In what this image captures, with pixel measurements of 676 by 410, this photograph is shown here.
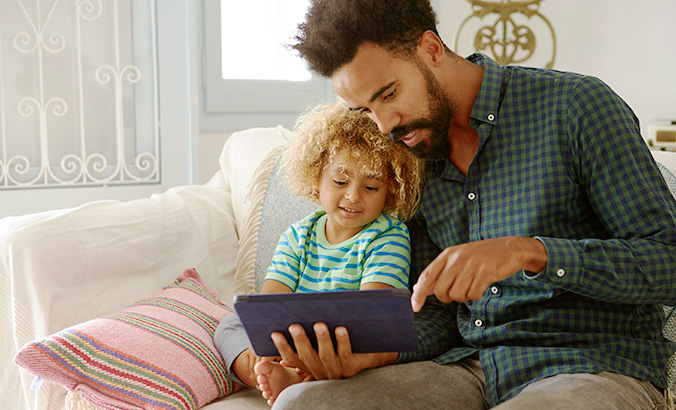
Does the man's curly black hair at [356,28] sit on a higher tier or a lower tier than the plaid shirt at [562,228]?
higher

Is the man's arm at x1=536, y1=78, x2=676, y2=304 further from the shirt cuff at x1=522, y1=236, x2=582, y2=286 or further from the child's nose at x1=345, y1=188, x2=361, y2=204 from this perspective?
the child's nose at x1=345, y1=188, x2=361, y2=204

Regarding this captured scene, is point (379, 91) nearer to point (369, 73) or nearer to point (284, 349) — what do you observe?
point (369, 73)

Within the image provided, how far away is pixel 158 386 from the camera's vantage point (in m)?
1.25

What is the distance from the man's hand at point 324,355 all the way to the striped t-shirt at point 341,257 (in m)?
0.19

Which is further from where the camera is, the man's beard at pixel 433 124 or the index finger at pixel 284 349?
the man's beard at pixel 433 124

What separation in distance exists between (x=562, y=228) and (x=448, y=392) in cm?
33

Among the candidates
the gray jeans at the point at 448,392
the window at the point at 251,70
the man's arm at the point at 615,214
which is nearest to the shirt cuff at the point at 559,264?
the man's arm at the point at 615,214

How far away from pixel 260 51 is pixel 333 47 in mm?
2075

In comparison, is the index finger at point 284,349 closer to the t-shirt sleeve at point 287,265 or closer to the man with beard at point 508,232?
the man with beard at point 508,232

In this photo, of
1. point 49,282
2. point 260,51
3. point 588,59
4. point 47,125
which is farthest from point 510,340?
point 588,59

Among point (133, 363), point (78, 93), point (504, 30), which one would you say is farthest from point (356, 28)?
point (504, 30)

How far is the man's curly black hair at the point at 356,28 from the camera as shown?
1.13m

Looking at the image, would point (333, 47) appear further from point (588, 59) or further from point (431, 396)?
point (588, 59)

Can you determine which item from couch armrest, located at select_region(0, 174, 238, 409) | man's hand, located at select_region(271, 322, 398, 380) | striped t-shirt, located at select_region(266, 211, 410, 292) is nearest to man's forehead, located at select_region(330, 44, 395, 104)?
striped t-shirt, located at select_region(266, 211, 410, 292)
